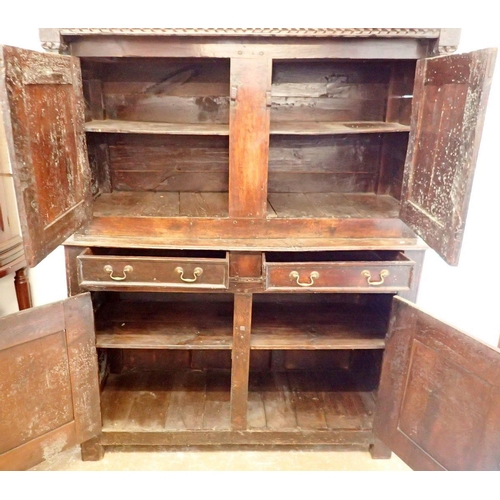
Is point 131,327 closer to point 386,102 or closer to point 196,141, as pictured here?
point 196,141

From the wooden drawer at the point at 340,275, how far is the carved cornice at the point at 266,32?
793 mm

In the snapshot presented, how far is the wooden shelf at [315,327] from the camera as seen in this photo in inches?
72.5

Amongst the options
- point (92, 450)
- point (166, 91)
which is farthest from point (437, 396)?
point (166, 91)

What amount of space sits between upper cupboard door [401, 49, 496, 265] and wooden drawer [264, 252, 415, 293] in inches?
8.1

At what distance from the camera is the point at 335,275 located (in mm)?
1674

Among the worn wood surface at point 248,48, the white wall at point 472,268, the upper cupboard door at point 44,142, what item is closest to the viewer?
the upper cupboard door at point 44,142

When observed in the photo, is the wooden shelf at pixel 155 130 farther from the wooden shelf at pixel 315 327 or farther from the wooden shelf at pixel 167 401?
the wooden shelf at pixel 167 401

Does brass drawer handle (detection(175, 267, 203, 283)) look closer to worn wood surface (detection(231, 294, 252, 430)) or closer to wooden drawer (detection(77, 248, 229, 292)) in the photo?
wooden drawer (detection(77, 248, 229, 292))

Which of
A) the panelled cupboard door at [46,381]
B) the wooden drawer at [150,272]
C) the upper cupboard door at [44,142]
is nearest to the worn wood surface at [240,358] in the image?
the wooden drawer at [150,272]

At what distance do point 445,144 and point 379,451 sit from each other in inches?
54.4


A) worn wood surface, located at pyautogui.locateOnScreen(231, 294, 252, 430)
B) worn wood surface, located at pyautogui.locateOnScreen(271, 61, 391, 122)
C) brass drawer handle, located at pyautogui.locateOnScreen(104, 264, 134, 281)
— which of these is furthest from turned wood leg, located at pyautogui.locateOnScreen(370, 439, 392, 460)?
worn wood surface, located at pyautogui.locateOnScreen(271, 61, 391, 122)

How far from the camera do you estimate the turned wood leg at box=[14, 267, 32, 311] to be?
6.64 ft

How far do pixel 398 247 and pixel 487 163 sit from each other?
659mm
